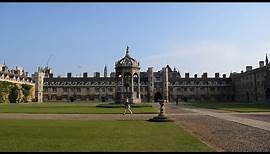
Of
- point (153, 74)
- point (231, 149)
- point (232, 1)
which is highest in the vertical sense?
point (153, 74)

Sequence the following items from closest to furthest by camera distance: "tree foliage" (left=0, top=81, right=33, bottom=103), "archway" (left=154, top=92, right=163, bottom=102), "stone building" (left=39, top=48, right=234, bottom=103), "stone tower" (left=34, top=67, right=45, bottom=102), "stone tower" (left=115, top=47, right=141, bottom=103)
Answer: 1. "stone tower" (left=115, top=47, right=141, bottom=103)
2. "tree foliage" (left=0, top=81, right=33, bottom=103)
3. "archway" (left=154, top=92, right=163, bottom=102)
4. "stone tower" (left=34, top=67, right=45, bottom=102)
5. "stone building" (left=39, top=48, right=234, bottom=103)

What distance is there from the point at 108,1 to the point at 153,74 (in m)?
129

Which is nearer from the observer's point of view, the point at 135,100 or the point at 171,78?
the point at 135,100

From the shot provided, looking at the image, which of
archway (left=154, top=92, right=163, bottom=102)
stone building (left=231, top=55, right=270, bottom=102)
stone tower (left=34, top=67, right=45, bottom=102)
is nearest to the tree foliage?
stone tower (left=34, top=67, right=45, bottom=102)

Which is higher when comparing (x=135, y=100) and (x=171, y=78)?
(x=171, y=78)

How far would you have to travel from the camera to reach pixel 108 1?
3.35 metres

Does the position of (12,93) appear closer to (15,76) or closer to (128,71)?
(15,76)

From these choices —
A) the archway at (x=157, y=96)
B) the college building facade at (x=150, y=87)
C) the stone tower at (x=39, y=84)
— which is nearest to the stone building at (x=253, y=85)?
the college building facade at (x=150, y=87)

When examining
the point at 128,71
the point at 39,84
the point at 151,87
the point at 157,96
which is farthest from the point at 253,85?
the point at 39,84

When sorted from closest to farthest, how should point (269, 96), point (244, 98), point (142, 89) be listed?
point (269, 96) < point (244, 98) < point (142, 89)

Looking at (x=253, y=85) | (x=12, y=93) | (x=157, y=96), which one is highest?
(x=253, y=85)

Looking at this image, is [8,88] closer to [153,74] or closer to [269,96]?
[153,74]

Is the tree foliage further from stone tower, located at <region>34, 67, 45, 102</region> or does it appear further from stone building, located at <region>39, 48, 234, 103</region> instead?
stone building, located at <region>39, 48, 234, 103</region>

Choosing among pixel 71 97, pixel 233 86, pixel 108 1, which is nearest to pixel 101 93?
pixel 71 97
